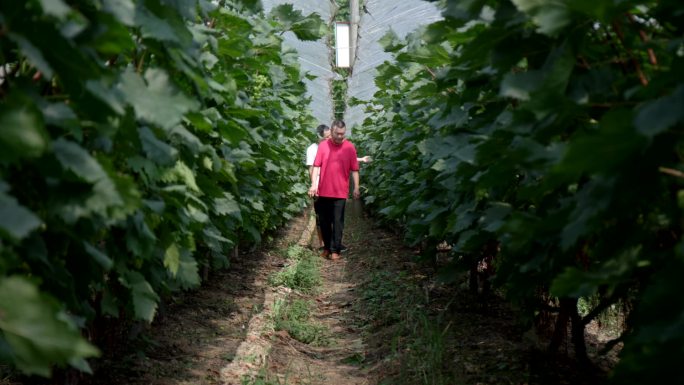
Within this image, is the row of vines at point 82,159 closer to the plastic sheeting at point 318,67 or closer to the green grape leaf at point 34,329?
the green grape leaf at point 34,329

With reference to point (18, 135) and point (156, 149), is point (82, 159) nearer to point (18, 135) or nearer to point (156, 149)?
point (18, 135)

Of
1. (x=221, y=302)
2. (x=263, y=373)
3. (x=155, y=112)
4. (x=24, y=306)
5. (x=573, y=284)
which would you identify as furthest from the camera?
(x=221, y=302)

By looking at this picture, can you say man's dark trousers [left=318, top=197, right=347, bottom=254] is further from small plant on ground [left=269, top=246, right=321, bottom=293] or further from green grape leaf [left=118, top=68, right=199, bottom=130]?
green grape leaf [left=118, top=68, right=199, bottom=130]

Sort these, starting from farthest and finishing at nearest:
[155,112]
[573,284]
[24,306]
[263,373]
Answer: [263,373], [155,112], [573,284], [24,306]

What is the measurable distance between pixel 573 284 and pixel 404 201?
14.6 feet

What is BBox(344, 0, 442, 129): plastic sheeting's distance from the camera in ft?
50.4

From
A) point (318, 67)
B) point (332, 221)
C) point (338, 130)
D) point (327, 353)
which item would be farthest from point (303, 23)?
point (318, 67)

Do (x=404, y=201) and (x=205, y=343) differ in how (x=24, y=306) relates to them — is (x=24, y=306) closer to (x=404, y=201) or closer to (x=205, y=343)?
(x=205, y=343)

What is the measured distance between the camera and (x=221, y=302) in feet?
18.8

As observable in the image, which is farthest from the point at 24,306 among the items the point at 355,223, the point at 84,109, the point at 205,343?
the point at 355,223

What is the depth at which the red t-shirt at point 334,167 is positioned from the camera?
9227mm

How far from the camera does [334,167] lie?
923 cm

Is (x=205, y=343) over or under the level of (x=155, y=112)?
under

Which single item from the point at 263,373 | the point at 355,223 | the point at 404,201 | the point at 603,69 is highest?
the point at 355,223
